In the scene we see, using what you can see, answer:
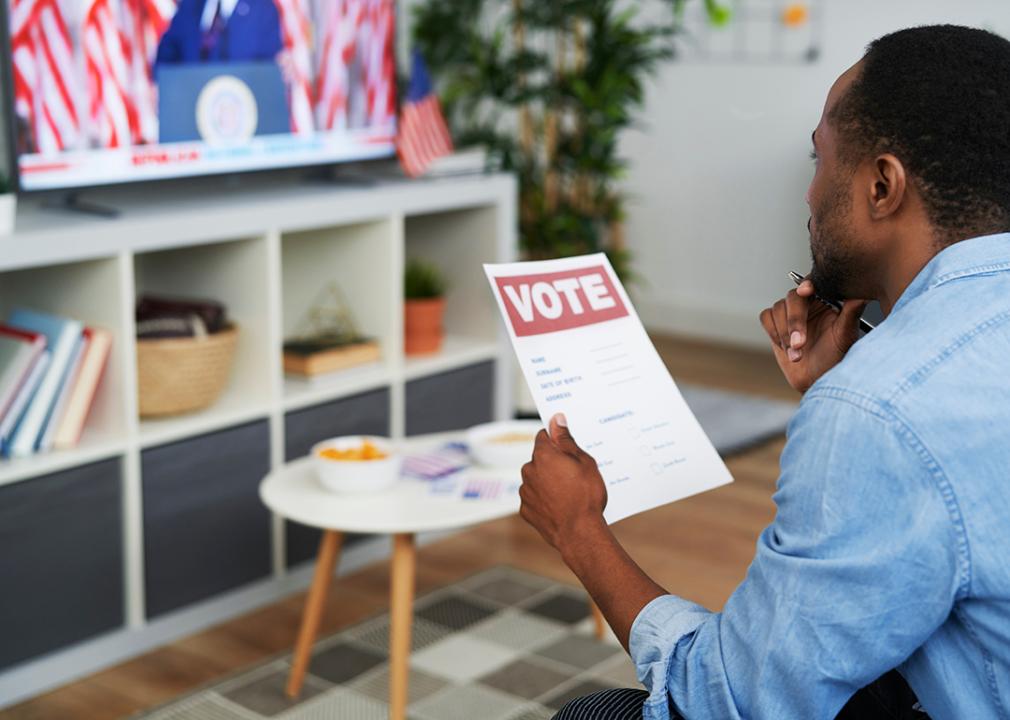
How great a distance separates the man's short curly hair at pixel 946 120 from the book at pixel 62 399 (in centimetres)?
169

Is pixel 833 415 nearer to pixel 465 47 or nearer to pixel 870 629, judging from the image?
pixel 870 629

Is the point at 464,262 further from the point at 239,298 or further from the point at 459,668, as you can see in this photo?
the point at 459,668

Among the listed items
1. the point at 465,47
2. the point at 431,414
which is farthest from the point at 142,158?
the point at 465,47

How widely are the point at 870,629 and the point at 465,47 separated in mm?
3114

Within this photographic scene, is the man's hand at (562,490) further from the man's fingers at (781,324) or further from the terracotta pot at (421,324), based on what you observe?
the terracotta pot at (421,324)

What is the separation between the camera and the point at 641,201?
5.34 meters

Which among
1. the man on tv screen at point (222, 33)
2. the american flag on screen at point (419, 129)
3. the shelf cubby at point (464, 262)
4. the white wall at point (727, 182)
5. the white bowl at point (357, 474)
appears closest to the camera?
the white bowl at point (357, 474)

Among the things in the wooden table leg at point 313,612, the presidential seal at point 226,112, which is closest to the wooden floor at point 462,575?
the wooden table leg at point 313,612

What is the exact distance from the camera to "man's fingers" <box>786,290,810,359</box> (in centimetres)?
135

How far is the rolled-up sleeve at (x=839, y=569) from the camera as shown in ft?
3.10

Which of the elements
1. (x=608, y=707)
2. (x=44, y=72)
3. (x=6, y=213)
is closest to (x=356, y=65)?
(x=44, y=72)

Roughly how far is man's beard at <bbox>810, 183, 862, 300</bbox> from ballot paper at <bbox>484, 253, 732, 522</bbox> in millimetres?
255

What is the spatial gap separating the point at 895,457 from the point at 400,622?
1.32 metres

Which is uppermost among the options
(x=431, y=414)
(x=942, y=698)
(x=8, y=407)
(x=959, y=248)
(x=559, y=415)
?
(x=959, y=248)
